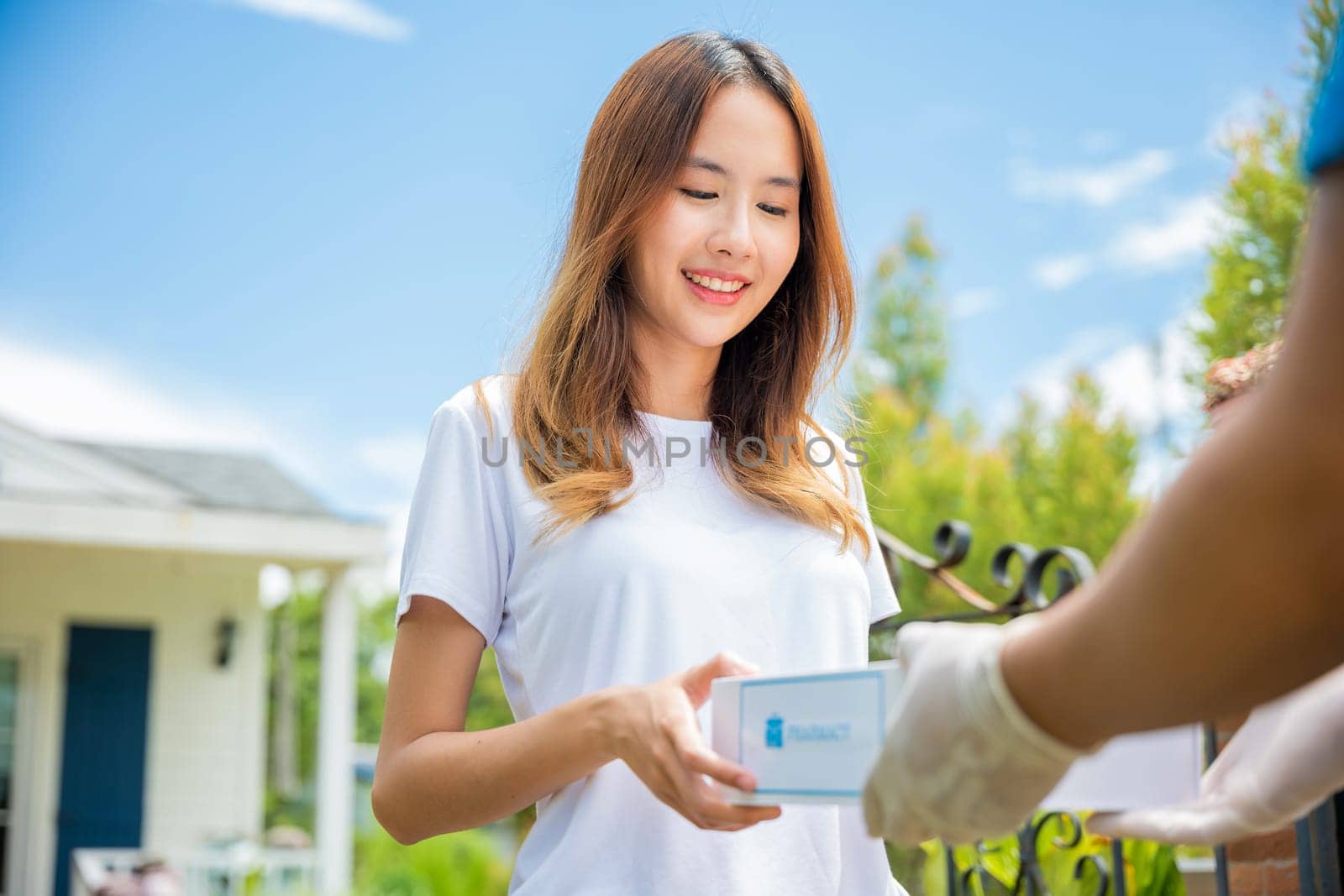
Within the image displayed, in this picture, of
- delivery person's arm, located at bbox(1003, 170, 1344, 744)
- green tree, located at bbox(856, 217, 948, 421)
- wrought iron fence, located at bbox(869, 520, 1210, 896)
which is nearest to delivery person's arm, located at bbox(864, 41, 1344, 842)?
delivery person's arm, located at bbox(1003, 170, 1344, 744)

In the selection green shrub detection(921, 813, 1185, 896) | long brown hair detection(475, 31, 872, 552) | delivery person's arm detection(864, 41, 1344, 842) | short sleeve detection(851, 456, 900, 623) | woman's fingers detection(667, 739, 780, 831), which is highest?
long brown hair detection(475, 31, 872, 552)

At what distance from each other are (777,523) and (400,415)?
58.7m

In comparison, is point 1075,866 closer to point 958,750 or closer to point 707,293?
point 707,293

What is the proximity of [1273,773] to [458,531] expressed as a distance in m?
0.84

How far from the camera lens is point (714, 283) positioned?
1602mm

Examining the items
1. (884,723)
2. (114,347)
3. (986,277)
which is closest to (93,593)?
(884,723)

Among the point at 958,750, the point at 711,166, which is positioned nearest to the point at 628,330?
the point at 711,166

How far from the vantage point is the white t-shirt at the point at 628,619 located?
4.30 feet

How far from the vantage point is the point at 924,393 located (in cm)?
2014

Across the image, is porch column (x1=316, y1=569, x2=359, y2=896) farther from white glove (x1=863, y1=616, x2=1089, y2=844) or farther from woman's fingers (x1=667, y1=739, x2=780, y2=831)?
white glove (x1=863, y1=616, x2=1089, y2=844)

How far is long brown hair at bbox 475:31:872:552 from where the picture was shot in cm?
156

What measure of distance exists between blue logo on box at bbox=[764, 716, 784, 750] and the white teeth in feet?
2.48

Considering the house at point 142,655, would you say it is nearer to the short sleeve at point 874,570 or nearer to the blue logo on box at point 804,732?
the short sleeve at point 874,570

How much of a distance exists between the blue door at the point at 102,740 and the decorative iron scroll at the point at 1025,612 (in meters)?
7.96
